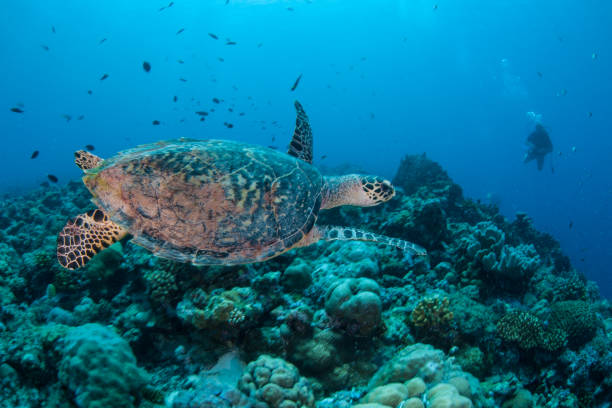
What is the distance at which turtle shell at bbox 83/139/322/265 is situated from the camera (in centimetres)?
329

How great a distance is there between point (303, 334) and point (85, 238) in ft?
10.5

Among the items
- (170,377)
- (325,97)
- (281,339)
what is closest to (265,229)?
(281,339)

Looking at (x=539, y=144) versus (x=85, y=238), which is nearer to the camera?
(x=85, y=238)

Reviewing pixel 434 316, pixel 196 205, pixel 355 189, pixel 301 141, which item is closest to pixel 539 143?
pixel 301 141

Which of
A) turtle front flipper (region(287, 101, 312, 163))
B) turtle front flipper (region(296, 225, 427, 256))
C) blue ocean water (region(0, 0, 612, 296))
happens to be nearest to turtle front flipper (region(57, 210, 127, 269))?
turtle front flipper (region(296, 225, 427, 256))

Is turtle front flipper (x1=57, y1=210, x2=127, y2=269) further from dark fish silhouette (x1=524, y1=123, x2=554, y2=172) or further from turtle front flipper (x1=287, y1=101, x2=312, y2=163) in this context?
dark fish silhouette (x1=524, y1=123, x2=554, y2=172)

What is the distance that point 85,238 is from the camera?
376 cm

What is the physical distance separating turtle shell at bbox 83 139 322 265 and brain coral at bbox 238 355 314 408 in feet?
4.06

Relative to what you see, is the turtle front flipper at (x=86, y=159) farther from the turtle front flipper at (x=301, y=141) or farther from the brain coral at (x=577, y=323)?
the brain coral at (x=577, y=323)

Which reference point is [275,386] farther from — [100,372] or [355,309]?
[100,372]

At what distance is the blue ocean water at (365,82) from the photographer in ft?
218

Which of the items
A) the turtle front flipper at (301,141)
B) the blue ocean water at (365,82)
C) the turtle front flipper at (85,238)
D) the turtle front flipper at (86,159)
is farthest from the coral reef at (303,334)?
the blue ocean water at (365,82)

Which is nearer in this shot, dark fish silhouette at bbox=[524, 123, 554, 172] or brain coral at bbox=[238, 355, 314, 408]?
brain coral at bbox=[238, 355, 314, 408]

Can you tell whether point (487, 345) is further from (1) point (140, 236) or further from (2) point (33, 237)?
(2) point (33, 237)
